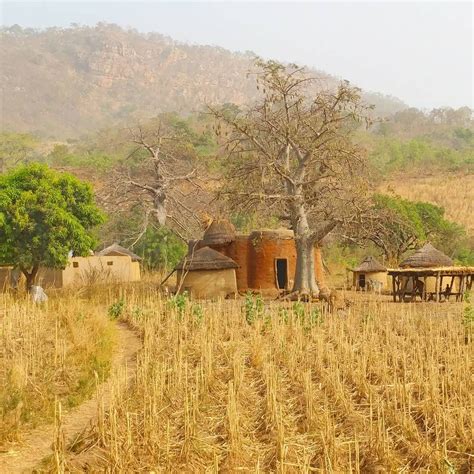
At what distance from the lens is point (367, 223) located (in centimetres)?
2300

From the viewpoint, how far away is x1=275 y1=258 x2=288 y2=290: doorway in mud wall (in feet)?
82.8

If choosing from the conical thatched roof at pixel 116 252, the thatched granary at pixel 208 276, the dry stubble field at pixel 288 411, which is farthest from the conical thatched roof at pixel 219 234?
the dry stubble field at pixel 288 411

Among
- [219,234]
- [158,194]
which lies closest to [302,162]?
[219,234]

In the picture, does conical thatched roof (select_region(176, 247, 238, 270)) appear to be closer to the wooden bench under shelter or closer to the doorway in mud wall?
the doorway in mud wall

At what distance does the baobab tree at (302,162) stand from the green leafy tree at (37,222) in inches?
219

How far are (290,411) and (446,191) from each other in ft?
169

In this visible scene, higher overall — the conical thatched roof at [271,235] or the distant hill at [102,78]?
the distant hill at [102,78]

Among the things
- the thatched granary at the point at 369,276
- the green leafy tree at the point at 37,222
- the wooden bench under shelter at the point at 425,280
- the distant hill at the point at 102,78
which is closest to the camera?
the green leafy tree at the point at 37,222

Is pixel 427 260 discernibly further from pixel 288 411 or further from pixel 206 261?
pixel 288 411

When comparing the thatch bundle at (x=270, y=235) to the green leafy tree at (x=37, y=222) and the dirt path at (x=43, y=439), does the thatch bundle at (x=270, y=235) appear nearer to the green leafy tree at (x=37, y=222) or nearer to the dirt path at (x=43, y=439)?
the green leafy tree at (x=37, y=222)

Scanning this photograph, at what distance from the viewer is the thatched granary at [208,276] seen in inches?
927

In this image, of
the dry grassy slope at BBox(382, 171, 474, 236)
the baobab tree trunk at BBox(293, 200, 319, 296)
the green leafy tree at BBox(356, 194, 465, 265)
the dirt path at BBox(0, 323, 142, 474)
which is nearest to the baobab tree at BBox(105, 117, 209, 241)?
the baobab tree trunk at BBox(293, 200, 319, 296)

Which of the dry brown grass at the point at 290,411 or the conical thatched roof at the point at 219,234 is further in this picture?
the conical thatched roof at the point at 219,234

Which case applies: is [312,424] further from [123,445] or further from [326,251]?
[326,251]
